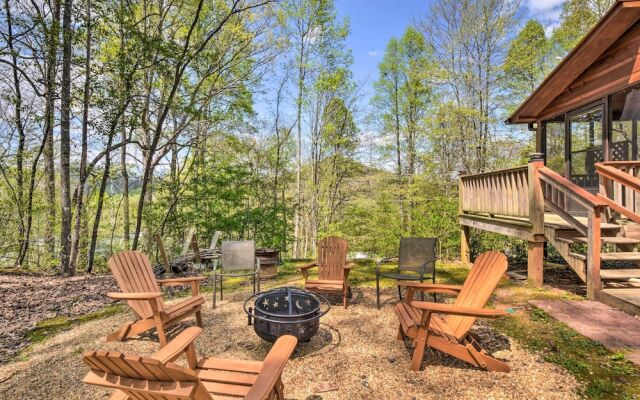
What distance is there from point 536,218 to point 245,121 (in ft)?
32.0

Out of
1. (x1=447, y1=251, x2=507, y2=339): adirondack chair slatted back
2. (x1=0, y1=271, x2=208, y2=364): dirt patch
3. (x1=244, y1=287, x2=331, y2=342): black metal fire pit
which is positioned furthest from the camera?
(x1=0, y1=271, x2=208, y2=364): dirt patch

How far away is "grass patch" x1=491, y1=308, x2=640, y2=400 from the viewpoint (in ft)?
7.81

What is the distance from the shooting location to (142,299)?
2988 millimetres

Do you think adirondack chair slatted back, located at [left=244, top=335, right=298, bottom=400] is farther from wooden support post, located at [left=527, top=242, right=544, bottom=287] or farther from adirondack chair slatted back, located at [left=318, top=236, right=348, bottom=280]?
wooden support post, located at [left=527, top=242, right=544, bottom=287]

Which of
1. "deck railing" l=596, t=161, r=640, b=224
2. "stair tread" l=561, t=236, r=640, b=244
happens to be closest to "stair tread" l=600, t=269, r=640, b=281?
"stair tread" l=561, t=236, r=640, b=244

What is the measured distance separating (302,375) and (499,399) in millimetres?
1539

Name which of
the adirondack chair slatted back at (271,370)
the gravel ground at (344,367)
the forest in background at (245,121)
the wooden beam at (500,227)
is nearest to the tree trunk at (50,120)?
the forest in background at (245,121)

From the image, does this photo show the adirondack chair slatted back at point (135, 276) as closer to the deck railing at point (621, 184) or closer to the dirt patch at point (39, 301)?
the dirt patch at point (39, 301)

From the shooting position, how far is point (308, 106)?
46.2 ft

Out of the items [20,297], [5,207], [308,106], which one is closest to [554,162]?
[308,106]

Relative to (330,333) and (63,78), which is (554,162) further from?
(63,78)

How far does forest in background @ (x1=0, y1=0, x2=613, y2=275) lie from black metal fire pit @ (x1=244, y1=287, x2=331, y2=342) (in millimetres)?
5426

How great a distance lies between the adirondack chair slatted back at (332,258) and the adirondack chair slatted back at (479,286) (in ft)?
6.69

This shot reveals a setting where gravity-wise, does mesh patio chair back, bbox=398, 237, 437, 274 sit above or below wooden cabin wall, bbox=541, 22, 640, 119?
below
